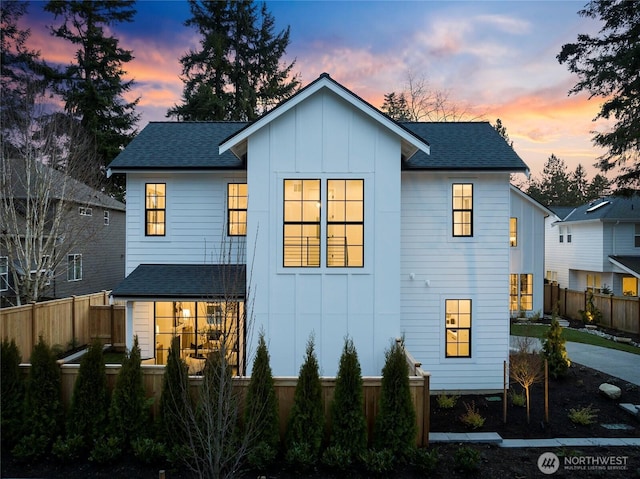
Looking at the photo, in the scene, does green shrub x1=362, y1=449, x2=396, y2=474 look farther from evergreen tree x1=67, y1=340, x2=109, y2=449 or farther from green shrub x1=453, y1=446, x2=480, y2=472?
Result: evergreen tree x1=67, y1=340, x2=109, y2=449

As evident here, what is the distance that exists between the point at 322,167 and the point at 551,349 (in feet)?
26.4

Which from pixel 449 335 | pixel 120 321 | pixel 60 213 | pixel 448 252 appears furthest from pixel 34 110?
pixel 449 335

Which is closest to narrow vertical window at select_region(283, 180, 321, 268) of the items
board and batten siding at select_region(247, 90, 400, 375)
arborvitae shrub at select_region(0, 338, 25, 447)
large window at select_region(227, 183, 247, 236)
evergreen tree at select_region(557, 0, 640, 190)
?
board and batten siding at select_region(247, 90, 400, 375)

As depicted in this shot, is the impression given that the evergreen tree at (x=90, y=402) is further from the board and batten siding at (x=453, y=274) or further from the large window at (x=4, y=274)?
the large window at (x=4, y=274)

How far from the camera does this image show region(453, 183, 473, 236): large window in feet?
35.4

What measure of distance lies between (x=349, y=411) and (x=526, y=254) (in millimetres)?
18611

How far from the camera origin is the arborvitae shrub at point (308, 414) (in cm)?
654

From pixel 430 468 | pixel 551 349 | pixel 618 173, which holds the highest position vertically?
pixel 618 173

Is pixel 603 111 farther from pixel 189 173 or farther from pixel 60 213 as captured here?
pixel 60 213

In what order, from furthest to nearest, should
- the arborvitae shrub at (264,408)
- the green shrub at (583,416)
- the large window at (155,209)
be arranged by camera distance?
the large window at (155,209) < the green shrub at (583,416) < the arborvitae shrub at (264,408)

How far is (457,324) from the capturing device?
1077 centimetres

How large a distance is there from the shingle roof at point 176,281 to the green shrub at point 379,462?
14.5 ft

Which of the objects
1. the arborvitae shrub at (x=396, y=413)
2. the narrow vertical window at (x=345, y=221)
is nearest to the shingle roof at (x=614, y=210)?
the narrow vertical window at (x=345, y=221)

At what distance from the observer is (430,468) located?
6.20m
